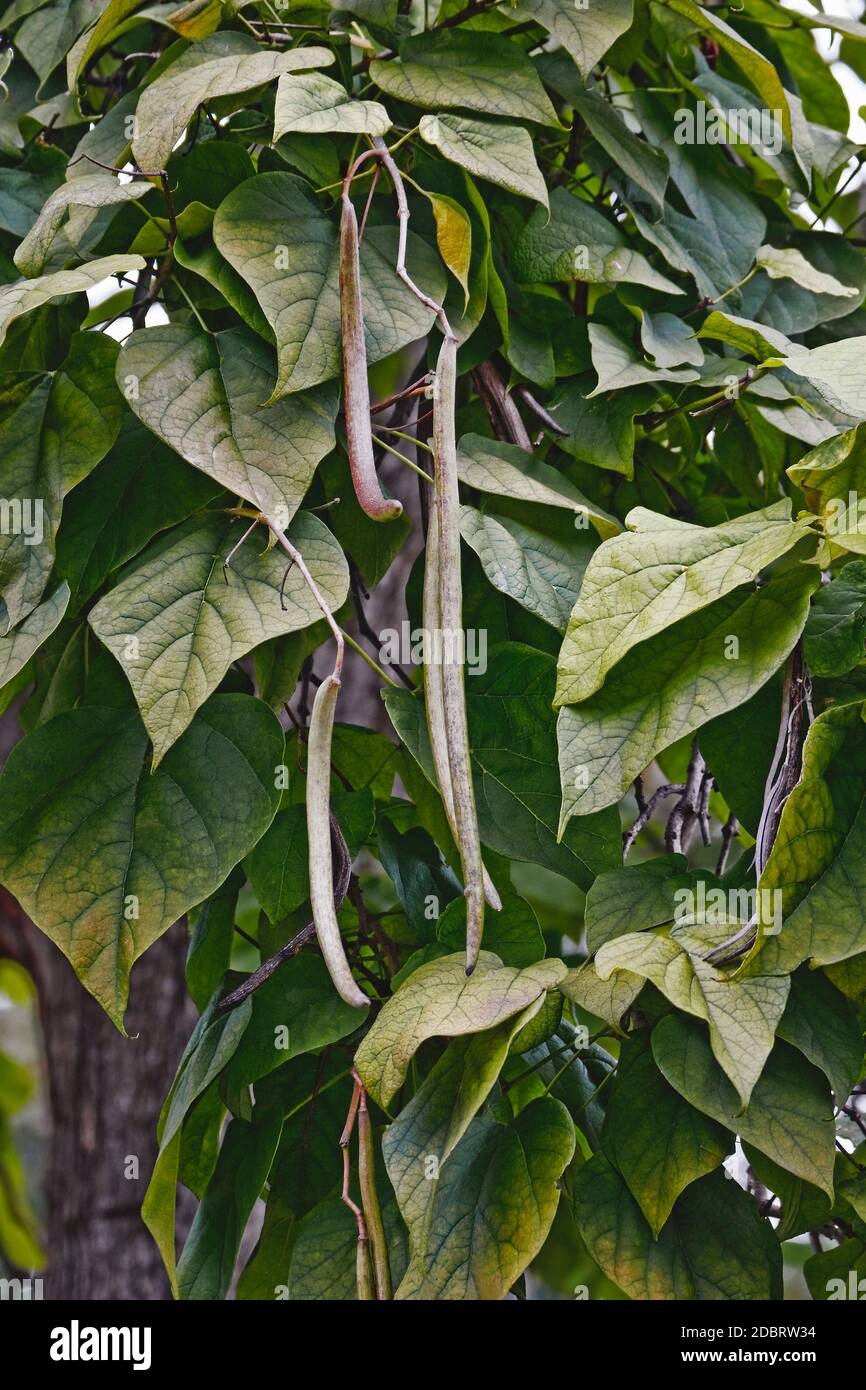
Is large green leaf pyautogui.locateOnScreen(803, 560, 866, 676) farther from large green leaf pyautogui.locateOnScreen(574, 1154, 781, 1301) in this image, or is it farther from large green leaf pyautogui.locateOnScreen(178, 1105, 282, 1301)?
large green leaf pyautogui.locateOnScreen(178, 1105, 282, 1301)

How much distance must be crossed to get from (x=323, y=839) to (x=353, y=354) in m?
0.24

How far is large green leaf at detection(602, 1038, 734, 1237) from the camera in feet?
1.90

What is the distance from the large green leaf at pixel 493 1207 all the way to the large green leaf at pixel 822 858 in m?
0.14

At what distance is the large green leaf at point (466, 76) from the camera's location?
0.67 meters

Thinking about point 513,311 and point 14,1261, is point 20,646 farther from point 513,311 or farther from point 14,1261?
point 14,1261

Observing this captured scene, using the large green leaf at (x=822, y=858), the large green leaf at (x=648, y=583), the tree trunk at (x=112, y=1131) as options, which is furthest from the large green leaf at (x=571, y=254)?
the tree trunk at (x=112, y=1131)

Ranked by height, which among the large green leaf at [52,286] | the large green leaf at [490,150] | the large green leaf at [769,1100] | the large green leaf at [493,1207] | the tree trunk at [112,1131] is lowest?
the tree trunk at [112,1131]

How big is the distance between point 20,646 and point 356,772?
0.25 metres

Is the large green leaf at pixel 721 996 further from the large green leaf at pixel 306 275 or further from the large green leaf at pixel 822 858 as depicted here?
the large green leaf at pixel 306 275

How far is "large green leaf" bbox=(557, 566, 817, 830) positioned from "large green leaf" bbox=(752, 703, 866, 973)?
0.04m

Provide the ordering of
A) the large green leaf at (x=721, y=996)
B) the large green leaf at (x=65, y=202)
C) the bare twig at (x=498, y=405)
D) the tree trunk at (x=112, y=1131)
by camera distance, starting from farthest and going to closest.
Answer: the tree trunk at (x=112, y=1131) → the bare twig at (x=498, y=405) → the large green leaf at (x=65, y=202) → the large green leaf at (x=721, y=996)

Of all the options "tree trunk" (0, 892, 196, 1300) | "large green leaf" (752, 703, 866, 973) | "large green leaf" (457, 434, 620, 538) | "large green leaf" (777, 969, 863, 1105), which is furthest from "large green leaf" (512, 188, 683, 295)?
"tree trunk" (0, 892, 196, 1300)
